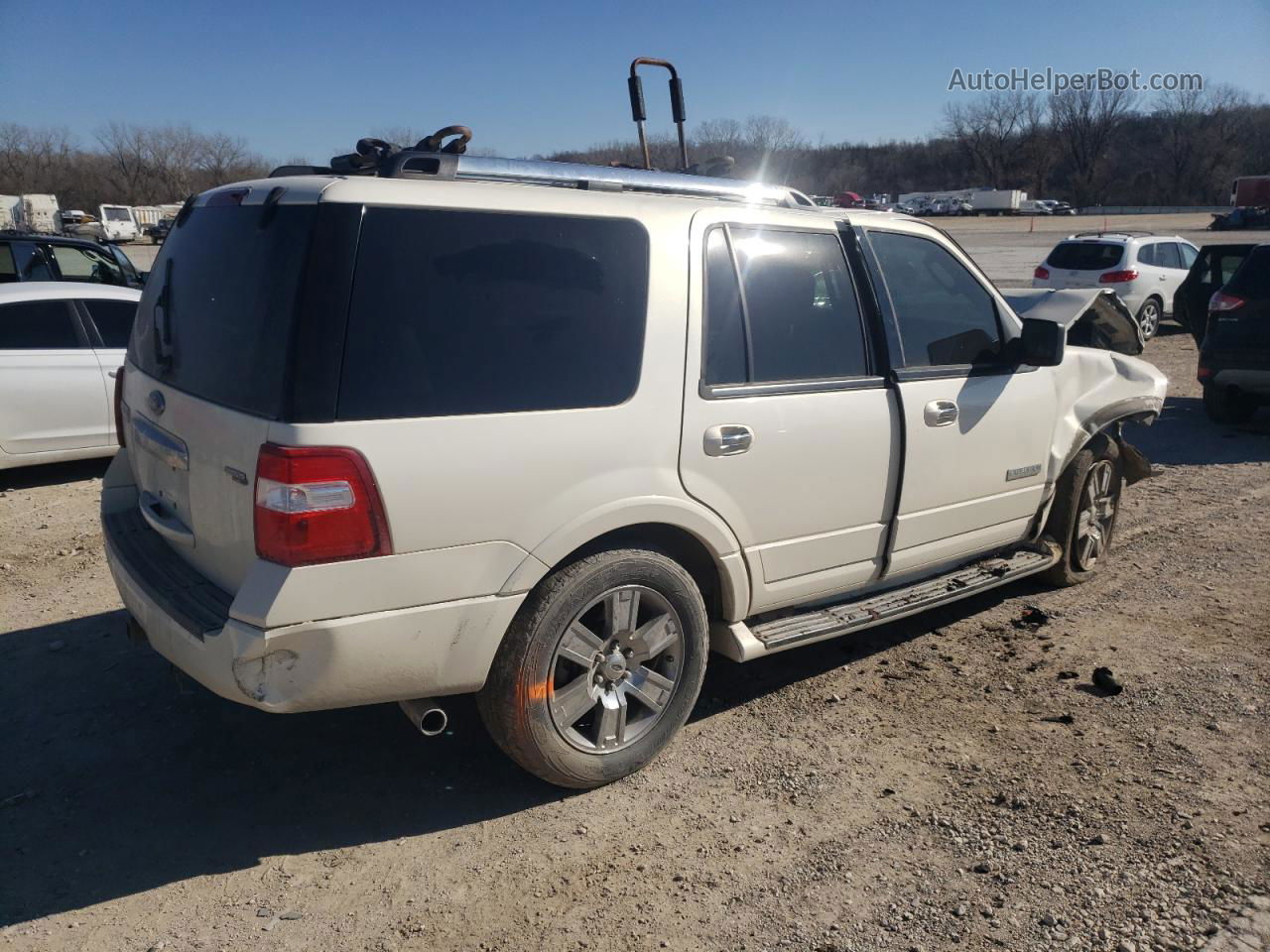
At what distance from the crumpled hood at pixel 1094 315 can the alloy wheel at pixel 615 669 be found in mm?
2544

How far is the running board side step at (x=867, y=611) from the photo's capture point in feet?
12.6

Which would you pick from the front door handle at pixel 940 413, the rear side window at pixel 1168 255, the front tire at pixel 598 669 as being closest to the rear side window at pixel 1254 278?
the front door handle at pixel 940 413

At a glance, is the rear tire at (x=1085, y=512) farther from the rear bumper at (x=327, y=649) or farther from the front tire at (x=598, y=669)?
the rear bumper at (x=327, y=649)

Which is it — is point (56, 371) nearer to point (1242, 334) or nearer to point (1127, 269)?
point (1242, 334)

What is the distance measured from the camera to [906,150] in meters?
132

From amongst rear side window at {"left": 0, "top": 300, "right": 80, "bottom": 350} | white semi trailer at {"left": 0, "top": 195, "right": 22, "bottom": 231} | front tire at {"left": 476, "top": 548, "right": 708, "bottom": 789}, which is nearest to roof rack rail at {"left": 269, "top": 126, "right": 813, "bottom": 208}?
front tire at {"left": 476, "top": 548, "right": 708, "bottom": 789}

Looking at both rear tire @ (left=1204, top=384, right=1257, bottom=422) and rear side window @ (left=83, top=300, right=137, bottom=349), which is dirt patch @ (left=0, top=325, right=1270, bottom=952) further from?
rear tire @ (left=1204, top=384, right=1257, bottom=422)

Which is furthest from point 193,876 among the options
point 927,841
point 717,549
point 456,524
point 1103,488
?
point 1103,488

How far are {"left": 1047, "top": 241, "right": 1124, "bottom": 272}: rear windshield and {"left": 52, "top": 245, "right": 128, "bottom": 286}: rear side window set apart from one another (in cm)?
1433

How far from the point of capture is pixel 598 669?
340cm

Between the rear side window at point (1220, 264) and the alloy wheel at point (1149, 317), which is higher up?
the rear side window at point (1220, 264)

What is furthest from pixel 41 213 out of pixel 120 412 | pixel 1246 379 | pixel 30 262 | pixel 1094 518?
pixel 1094 518

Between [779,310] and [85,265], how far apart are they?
1037 cm

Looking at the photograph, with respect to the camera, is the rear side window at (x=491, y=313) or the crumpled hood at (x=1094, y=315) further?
the crumpled hood at (x=1094, y=315)
